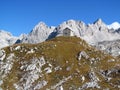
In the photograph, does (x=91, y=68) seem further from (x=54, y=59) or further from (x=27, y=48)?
(x=27, y=48)

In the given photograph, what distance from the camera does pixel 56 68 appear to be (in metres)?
169

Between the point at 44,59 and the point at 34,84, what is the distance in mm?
17633

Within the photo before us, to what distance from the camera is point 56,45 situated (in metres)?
187

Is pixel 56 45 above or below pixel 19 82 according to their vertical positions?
above

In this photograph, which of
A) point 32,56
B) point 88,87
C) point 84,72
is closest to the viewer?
point 88,87

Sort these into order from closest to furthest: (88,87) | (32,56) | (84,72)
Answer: (88,87), (84,72), (32,56)

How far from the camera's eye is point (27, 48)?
603 feet

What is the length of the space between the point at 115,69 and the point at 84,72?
1418 centimetres

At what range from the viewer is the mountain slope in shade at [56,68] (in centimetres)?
15812

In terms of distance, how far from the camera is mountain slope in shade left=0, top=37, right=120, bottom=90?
15812cm

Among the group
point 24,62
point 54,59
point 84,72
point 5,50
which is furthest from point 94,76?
point 5,50

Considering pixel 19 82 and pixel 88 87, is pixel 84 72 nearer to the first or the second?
pixel 88 87

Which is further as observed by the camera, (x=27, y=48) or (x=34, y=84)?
(x=27, y=48)

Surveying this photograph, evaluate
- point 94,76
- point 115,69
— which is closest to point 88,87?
point 94,76
